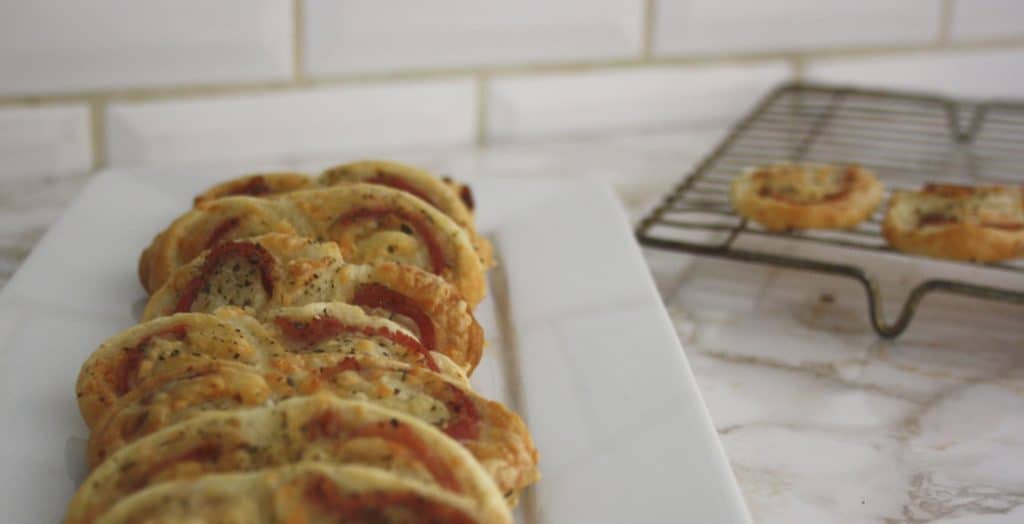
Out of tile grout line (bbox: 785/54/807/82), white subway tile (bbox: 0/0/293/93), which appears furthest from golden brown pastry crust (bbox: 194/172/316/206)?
tile grout line (bbox: 785/54/807/82)

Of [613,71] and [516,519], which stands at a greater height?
[613,71]

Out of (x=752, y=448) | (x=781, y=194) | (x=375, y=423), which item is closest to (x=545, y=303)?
(x=752, y=448)

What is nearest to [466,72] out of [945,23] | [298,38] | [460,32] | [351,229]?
[460,32]

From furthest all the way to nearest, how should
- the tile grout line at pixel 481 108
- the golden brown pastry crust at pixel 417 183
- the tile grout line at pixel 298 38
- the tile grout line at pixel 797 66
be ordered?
the tile grout line at pixel 797 66 → the tile grout line at pixel 481 108 → the tile grout line at pixel 298 38 → the golden brown pastry crust at pixel 417 183

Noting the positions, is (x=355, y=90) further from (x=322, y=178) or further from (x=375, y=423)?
(x=375, y=423)

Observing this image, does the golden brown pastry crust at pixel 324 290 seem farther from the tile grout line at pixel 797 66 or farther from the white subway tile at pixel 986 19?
the white subway tile at pixel 986 19

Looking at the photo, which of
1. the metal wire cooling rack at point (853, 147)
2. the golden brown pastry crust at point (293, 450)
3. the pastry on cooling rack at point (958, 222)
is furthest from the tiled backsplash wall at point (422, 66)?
the golden brown pastry crust at point (293, 450)
